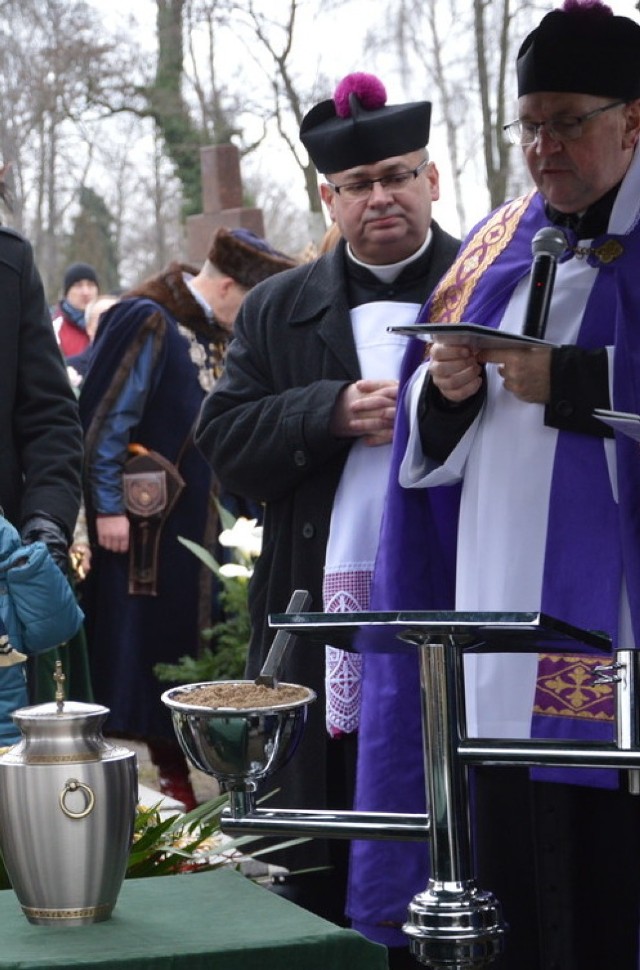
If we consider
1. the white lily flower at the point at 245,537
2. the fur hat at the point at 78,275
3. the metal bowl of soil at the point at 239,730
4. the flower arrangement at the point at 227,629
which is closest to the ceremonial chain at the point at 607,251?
the metal bowl of soil at the point at 239,730

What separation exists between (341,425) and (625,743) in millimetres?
2155

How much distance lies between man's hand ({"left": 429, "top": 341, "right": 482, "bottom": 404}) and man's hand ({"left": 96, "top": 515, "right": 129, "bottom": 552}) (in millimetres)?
3798

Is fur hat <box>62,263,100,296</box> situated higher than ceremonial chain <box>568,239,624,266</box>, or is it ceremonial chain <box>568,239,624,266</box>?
fur hat <box>62,263,100,296</box>

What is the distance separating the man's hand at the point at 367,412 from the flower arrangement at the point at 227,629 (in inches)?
92.2

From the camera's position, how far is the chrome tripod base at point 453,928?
2.05 m

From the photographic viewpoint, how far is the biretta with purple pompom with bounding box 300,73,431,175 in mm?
4391

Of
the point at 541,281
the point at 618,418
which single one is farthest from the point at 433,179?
the point at 618,418

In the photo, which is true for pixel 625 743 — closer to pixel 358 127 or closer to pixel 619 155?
pixel 619 155

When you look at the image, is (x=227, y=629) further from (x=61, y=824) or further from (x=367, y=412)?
(x=61, y=824)

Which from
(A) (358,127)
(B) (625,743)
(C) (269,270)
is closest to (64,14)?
(C) (269,270)

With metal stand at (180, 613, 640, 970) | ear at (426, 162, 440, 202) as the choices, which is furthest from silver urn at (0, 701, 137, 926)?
ear at (426, 162, 440, 202)

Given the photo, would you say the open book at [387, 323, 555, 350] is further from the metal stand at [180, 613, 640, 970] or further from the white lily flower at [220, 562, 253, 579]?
the white lily flower at [220, 562, 253, 579]

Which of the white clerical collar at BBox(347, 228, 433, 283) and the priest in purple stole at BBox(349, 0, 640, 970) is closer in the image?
the priest in purple stole at BBox(349, 0, 640, 970)

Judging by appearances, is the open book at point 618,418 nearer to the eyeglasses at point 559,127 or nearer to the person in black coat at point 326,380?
the eyeglasses at point 559,127
